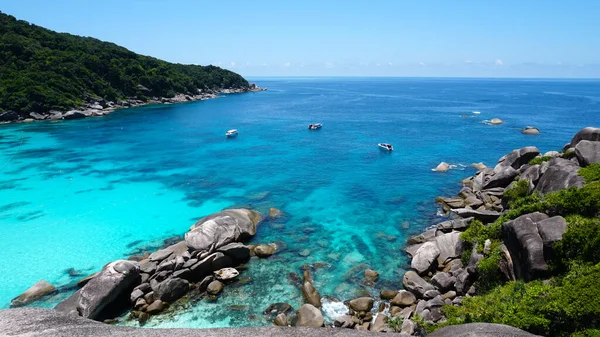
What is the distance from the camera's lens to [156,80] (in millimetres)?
136125

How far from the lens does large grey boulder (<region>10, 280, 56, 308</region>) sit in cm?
2402

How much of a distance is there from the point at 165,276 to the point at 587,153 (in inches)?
1350

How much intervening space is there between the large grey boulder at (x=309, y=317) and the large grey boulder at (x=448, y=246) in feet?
36.0

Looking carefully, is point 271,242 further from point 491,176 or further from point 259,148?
point 259,148

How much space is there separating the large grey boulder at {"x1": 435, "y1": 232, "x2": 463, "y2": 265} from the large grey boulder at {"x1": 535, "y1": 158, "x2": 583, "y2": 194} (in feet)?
25.5

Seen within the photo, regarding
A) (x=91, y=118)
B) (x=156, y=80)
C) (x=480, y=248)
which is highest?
(x=156, y=80)

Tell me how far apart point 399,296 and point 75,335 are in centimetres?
1825

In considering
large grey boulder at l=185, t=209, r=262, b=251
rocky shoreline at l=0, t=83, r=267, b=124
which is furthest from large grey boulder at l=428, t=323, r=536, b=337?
rocky shoreline at l=0, t=83, r=267, b=124

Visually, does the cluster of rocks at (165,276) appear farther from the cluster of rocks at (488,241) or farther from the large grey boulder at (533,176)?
the large grey boulder at (533,176)

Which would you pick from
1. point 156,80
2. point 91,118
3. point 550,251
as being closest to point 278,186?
point 550,251

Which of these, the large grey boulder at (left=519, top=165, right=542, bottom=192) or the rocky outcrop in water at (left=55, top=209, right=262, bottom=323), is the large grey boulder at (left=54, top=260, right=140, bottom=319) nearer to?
Answer: the rocky outcrop in water at (left=55, top=209, right=262, bottom=323)

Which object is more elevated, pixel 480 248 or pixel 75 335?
pixel 75 335

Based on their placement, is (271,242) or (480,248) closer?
(480,248)

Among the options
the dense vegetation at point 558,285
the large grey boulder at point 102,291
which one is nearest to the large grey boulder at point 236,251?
the large grey boulder at point 102,291
